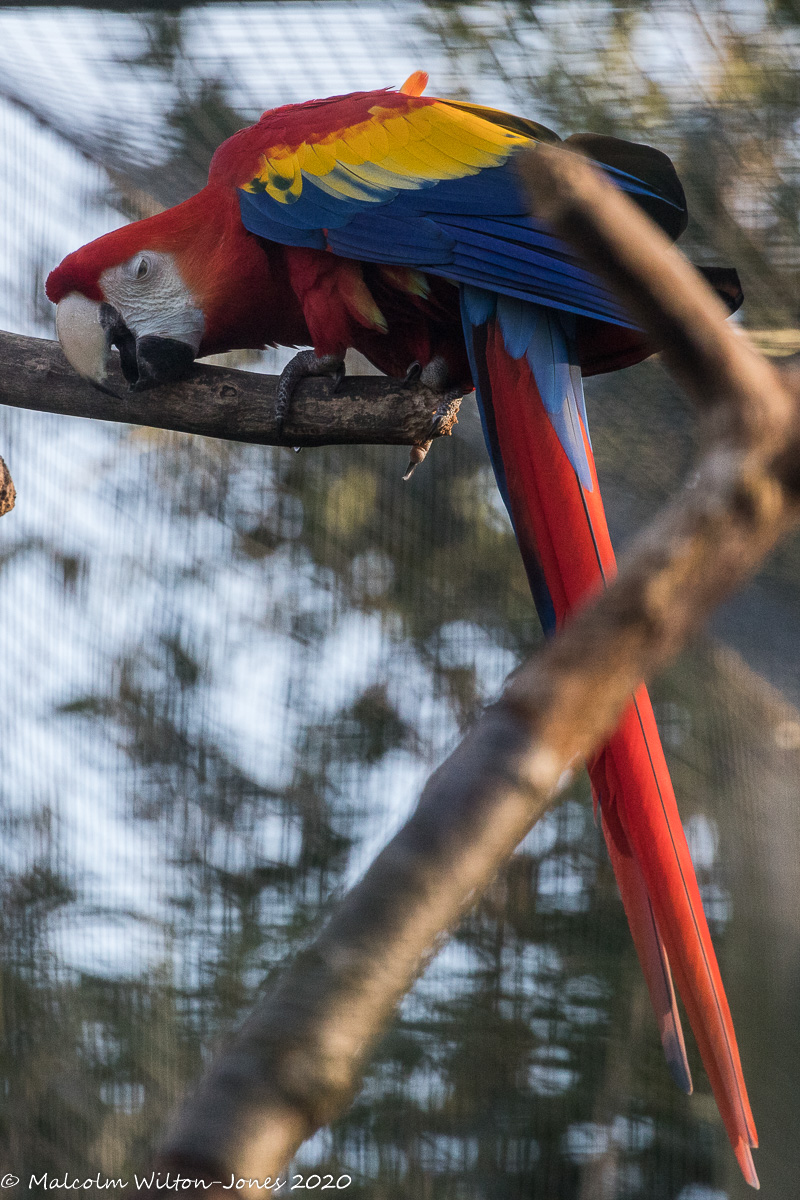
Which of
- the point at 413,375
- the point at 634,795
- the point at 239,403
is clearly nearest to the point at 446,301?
the point at 413,375

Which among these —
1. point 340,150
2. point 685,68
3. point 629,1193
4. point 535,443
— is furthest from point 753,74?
point 629,1193

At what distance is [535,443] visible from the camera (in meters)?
0.62

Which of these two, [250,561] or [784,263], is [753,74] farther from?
[250,561]

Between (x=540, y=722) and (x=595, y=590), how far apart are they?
1.32 feet

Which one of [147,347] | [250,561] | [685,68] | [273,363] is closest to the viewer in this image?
[147,347]

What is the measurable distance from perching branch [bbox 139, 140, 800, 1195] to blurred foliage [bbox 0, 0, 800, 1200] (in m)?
0.90

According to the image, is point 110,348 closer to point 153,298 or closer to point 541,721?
point 153,298

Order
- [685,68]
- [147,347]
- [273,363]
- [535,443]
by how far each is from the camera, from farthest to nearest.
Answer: [273,363] < [685,68] < [147,347] < [535,443]

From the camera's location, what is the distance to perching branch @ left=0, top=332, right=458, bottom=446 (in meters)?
0.70

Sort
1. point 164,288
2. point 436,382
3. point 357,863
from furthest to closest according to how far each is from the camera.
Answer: point 357,863, point 164,288, point 436,382

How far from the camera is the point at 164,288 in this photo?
830 mm

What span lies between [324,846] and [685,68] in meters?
1.05

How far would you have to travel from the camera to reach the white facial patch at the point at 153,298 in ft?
2.66

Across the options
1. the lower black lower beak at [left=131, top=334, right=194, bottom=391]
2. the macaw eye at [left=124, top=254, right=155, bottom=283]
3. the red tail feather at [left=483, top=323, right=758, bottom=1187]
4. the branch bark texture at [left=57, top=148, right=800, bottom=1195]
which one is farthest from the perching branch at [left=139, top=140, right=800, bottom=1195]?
the macaw eye at [left=124, top=254, right=155, bottom=283]
